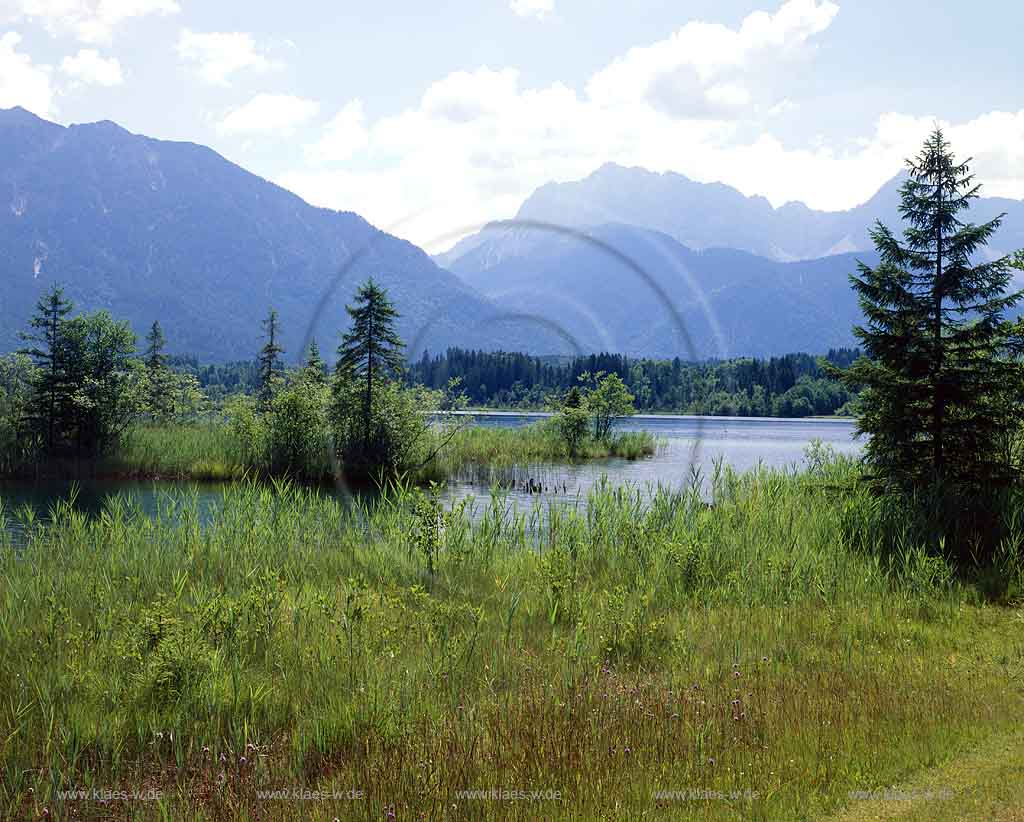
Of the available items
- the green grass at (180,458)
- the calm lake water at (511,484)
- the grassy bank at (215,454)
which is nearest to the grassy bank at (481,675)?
the calm lake water at (511,484)

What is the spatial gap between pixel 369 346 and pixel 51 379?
1382cm

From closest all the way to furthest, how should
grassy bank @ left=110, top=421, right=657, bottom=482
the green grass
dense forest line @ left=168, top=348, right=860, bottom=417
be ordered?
dense forest line @ left=168, top=348, right=860, bottom=417 → the green grass → grassy bank @ left=110, top=421, right=657, bottom=482

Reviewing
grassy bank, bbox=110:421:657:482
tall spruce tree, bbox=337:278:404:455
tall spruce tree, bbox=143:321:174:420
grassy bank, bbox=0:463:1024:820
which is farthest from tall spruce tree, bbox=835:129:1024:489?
tall spruce tree, bbox=143:321:174:420

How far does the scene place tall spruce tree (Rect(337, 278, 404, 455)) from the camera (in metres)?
28.6

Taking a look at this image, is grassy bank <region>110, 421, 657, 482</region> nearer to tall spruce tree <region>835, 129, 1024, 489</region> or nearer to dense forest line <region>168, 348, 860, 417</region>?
dense forest line <region>168, 348, 860, 417</region>

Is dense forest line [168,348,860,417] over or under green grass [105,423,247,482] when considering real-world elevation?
over

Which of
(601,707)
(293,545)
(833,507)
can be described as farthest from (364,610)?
(833,507)

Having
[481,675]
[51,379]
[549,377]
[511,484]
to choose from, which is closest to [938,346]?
[481,675]

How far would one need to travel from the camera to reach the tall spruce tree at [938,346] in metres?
13.5

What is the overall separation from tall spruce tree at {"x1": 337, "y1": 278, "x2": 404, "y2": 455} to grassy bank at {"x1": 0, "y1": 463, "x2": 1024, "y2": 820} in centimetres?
1690

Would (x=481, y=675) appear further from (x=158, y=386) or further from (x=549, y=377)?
(x=158, y=386)

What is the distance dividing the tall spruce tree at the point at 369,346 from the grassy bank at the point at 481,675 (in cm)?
1690

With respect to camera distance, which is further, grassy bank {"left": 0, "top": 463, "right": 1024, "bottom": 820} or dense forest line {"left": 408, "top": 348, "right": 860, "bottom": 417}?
dense forest line {"left": 408, "top": 348, "right": 860, "bottom": 417}

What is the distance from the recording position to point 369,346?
97.5 feet
